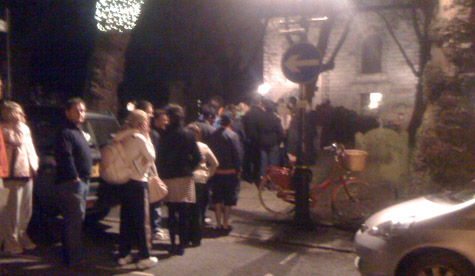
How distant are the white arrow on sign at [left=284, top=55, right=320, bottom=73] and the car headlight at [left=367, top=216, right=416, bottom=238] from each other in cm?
340

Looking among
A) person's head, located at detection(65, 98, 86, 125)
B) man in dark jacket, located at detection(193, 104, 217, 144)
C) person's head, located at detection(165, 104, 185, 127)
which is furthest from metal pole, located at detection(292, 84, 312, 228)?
person's head, located at detection(65, 98, 86, 125)

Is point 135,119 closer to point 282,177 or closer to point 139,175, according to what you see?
point 139,175

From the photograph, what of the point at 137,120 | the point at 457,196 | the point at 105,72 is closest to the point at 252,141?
the point at 105,72

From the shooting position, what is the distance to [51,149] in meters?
7.45

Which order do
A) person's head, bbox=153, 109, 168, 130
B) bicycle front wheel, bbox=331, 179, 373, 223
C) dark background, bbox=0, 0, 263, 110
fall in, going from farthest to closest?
dark background, bbox=0, 0, 263, 110, bicycle front wheel, bbox=331, 179, 373, 223, person's head, bbox=153, 109, 168, 130

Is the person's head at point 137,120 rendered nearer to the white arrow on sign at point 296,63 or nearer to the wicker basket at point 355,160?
the white arrow on sign at point 296,63

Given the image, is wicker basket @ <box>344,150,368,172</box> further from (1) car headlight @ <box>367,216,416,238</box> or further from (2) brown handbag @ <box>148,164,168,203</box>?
(2) brown handbag @ <box>148,164,168,203</box>

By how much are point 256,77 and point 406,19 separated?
8087 millimetres

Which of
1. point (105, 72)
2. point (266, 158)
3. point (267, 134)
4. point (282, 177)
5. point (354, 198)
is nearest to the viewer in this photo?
point (354, 198)

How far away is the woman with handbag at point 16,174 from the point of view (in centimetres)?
663

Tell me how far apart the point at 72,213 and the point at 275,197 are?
427 centimetres

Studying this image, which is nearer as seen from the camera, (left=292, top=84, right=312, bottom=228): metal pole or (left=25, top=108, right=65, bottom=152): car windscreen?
(left=25, top=108, right=65, bottom=152): car windscreen

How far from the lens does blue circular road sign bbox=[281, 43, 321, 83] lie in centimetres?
837

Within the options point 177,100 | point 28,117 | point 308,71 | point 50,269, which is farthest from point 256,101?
point 177,100
